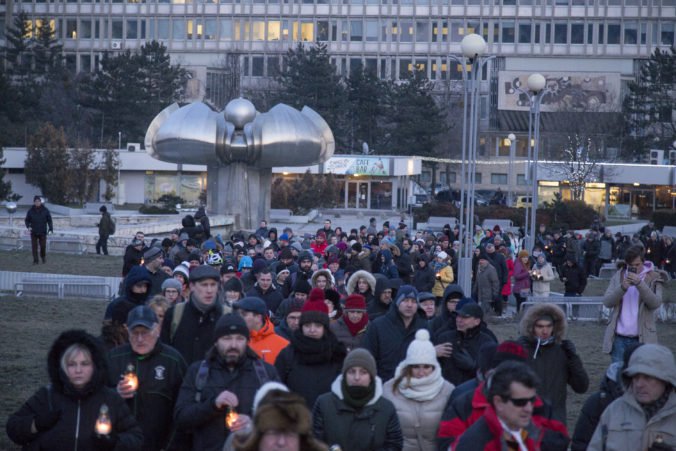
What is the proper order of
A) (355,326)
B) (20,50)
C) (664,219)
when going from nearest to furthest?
(355,326), (664,219), (20,50)

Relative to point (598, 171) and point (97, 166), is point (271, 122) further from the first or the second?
point (598, 171)

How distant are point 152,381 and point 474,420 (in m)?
2.03

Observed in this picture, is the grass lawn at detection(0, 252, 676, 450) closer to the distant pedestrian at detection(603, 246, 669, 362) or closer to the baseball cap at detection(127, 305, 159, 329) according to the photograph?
the distant pedestrian at detection(603, 246, 669, 362)

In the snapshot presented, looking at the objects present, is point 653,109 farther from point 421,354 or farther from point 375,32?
point 421,354

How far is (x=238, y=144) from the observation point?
3775 cm

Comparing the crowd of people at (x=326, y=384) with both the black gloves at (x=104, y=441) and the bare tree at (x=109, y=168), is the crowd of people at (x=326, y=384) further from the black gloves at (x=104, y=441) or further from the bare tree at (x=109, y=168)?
the bare tree at (x=109, y=168)

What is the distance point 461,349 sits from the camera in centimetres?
836

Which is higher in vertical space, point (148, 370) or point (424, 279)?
point (148, 370)

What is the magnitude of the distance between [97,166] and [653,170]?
26.9 m

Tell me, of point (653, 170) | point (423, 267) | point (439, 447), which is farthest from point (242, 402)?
point (653, 170)

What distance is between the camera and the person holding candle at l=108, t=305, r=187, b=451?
7.17 m

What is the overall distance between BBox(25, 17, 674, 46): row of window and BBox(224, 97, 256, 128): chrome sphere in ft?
193

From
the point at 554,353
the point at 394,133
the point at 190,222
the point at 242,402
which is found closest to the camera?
the point at 242,402

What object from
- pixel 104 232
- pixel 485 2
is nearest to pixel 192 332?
pixel 104 232
